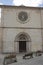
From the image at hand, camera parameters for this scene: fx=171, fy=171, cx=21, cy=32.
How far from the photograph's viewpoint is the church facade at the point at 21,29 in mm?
22625

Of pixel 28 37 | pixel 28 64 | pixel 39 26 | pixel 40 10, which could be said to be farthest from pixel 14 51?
pixel 28 64

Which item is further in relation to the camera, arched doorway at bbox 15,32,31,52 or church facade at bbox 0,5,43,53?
arched doorway at bbox 15,32,31,52

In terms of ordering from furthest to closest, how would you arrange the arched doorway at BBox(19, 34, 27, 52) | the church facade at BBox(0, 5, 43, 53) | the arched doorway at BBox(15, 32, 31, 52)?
the arched doorway at BBox(19, 34, 27, 52) < the arched doorway at BBox(15, 32, 31, 52) < the church facade at BBox(0, 5, 43, 53)

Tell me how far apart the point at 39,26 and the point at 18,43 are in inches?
146

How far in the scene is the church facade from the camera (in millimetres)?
22625

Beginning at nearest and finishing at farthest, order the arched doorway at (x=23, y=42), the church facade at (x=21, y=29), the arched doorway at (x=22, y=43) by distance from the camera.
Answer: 1. the church facade at (x=21, y=29)
2. the arched doorway at (x=23, y=42)
3. the arched doorway at (x=22, y=43)

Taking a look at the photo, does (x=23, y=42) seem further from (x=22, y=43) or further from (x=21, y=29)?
(x=21, y=29)

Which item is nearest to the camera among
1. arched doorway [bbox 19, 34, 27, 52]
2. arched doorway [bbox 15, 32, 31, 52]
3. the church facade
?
the church facade

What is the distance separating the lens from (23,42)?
77.5 feet

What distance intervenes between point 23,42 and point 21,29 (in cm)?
189

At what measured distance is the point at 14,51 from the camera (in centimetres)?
2255

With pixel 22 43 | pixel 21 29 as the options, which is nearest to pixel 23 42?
pixel 22 43

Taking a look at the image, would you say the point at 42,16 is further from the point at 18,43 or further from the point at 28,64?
the point at 28,64

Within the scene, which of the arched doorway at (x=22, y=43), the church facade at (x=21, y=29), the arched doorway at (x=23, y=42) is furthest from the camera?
the arched doorway at (x=22, y=43)
